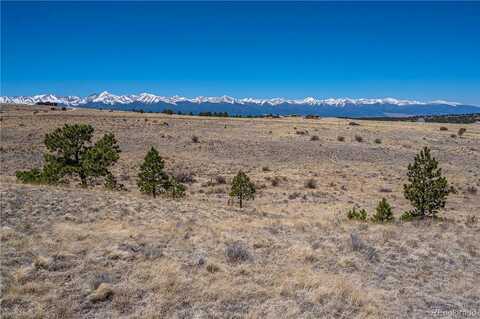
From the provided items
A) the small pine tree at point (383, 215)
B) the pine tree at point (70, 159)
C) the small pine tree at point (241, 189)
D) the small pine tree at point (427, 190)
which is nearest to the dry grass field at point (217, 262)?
the small pine tree at point (241, 189)

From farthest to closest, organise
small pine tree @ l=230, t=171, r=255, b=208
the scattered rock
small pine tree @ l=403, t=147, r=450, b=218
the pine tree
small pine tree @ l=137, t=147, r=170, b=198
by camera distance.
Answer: small pine tree @ l=230, t=171, r=255, b=208, small pine tree @ l=137, t=147, r=170, b=198, the pine tree, small pine tree @ l=403, t=147, r=450, b=218, the scattered rock

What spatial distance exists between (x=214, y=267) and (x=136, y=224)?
584 cm

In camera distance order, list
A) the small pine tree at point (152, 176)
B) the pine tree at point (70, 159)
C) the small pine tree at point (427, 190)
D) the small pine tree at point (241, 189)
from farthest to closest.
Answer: the small pine tree at point (241, 189) < the small pine tree at point (152, 176) < the pine tree at point (70, 159) < the small pine tree at point (427, 190)

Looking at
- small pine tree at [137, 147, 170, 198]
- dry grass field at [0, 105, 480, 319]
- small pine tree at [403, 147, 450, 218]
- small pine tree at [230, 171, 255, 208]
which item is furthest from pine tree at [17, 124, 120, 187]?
small pine tree at [403, 147, 450, 218]

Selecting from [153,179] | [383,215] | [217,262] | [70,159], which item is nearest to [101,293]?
[217,262]

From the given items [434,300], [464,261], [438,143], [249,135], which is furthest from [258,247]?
[438,143]

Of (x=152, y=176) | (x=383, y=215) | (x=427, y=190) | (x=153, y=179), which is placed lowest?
(x=383, y=215)

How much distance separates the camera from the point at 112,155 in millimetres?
23750

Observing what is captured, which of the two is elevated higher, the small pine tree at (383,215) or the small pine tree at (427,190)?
the small pine tree at (427,190)

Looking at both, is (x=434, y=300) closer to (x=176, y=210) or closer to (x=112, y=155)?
(x=176, y=210)

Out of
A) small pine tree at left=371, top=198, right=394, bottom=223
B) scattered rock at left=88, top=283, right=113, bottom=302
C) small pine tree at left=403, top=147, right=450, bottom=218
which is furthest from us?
small pine tree at left=403, top=147, right=450, bottom=218

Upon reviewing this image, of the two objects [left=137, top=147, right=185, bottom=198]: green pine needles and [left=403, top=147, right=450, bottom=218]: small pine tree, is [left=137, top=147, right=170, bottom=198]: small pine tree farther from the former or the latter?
[left=403, top=147, right=450, bottom=218]: small pine tree

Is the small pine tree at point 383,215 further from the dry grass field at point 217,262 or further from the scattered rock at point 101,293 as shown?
the scattered rock at point 101,293

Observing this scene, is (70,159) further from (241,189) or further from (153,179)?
(241,189)
